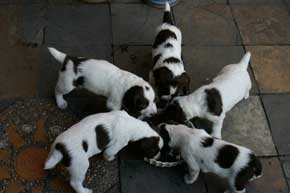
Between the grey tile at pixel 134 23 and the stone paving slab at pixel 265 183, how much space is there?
2.59 meters

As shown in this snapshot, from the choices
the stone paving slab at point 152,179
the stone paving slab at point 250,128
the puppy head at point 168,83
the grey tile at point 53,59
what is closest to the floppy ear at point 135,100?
the puppy head at point 168,83

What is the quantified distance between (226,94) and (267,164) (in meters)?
1.07

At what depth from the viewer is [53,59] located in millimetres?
5691

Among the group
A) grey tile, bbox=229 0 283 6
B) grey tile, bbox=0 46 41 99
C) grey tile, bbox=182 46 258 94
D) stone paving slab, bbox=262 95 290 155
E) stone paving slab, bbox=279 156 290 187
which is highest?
grey tile, bbox=0 46 41 99

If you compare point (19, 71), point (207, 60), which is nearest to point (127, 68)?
point (207, 60)

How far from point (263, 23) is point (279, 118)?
84.4 inches

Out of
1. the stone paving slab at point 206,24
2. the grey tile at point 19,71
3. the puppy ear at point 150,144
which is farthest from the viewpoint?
the stone paving slab at point 206,24

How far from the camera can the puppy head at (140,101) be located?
14.0 ft

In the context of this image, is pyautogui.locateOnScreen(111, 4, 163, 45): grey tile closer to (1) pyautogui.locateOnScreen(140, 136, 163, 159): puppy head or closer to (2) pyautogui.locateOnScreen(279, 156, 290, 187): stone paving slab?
(1) pyautogui.locateOnScreen(140, 136, 163, 159): puppy head

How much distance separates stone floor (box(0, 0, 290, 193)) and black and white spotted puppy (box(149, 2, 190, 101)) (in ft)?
2.05

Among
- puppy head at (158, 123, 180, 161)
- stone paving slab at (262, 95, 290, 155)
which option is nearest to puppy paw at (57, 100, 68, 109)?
puppy head at (158, 123, 180, 161)

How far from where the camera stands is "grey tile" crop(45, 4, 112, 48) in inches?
238

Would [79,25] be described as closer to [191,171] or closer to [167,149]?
[167,149]

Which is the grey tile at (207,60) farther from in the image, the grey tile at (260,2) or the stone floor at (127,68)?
the grey tile at (260,2)
